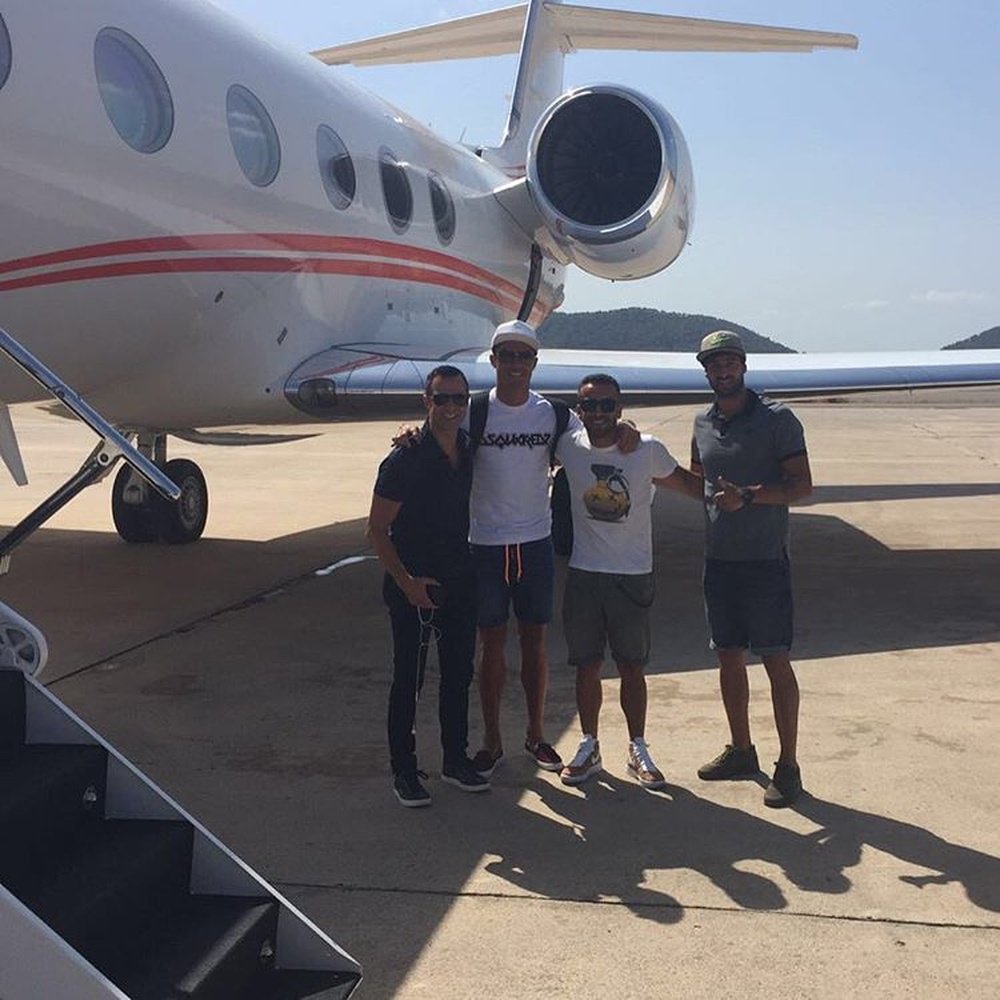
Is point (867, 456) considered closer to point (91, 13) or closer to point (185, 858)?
point (91, 13)

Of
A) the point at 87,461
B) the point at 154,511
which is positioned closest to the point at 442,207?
the point at 154,511

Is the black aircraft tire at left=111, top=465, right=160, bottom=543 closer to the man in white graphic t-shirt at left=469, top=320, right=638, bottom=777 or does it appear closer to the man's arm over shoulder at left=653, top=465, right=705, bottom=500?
the man in white graphic t-shirt at left=469, top=320, right=638, bottom=777

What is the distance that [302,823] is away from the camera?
13.7 feet

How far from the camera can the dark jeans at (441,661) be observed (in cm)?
446

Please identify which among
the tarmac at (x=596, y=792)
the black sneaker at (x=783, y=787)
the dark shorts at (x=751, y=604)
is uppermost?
the dark shorts at (x=751, y=604)

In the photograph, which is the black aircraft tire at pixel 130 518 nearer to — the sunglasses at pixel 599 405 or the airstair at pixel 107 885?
the sunglasses at pixel 599 405

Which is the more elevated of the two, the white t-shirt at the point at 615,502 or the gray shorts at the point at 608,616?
the white t-shirt at the point at 615,502

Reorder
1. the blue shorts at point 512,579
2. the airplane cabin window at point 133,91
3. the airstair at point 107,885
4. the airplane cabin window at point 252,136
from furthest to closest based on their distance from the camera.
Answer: the airplane cabin window at point 252,136 → the airplane cabin window at point 133,91 → the blue shorts at point 512,579 → the airstair at point 107,885

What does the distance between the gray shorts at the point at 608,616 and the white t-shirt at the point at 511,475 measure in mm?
276

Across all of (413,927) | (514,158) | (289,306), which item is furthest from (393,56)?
(413,927)

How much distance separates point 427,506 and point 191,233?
315cm

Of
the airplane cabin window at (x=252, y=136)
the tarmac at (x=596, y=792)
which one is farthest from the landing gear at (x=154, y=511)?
the airplane cabin window at (x=252, y=136)

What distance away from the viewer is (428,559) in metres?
4.47

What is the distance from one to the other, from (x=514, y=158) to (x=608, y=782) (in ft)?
36.6
